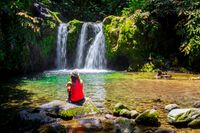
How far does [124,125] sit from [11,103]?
460cm

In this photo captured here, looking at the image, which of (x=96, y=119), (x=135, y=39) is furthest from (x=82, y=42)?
(x=96, y=119)

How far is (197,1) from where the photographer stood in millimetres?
24438

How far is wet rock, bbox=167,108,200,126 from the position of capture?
9.87 metres

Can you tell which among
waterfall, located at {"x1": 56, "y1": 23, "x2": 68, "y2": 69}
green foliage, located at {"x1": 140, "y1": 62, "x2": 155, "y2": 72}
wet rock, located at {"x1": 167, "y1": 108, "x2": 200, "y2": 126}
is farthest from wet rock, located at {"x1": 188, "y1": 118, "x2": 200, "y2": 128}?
waterfall, located at {"x1": 56, "y1": 23, "x2": 68, "y2": 69}

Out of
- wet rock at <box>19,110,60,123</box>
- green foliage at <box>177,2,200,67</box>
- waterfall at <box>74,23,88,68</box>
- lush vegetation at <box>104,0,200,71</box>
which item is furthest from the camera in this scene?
waterfall at <box>74,23,88,68</box>

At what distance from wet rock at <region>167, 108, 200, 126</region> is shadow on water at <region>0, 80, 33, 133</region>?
13.4 ft

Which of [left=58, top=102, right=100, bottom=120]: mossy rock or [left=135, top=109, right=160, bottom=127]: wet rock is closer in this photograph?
[left=135, top=109, right=160, bottom=127]: wet rock

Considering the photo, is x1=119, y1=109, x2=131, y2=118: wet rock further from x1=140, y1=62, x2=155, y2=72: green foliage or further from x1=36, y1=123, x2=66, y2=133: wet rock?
x1=140, y1=62, x2=155, y2=72: green foliage

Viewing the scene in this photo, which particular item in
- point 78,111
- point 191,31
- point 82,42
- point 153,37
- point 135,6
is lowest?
point 78,111

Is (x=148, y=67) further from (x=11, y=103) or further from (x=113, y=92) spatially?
(x=11, y=103)

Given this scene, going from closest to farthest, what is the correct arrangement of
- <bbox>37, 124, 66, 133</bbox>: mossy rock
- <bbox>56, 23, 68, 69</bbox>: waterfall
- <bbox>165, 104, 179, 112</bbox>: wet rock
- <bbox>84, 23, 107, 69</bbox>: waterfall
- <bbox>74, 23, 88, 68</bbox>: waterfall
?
<bbox>37, 124, 66, 133</bbox>: mossy rock
<bbox>165, 104, 179, 112</bbox>: wet rock
<bbox>84, 23, 107, 69</bbox>: waterfall
<bbox>56, 23, 68, 69</bbox>: waterfall
<bbox>74, 23, 88, 68</bbox>: waterfall

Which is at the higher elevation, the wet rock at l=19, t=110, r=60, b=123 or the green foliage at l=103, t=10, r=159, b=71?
the green foliage at l=103, t=10, r=159, b=71

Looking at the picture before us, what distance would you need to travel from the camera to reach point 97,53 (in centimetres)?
2609

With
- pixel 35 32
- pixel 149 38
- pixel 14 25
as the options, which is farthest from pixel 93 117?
pixel 149 38
